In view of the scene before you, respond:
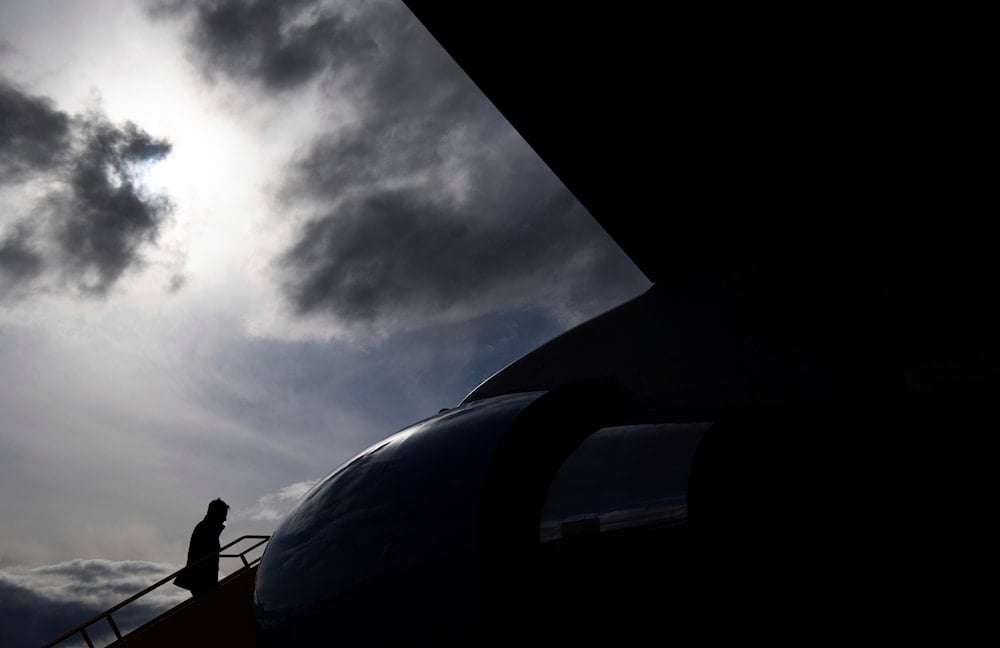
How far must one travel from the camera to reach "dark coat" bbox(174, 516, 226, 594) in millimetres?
8680

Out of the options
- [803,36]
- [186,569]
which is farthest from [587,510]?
[186,569]

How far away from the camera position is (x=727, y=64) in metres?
2.41

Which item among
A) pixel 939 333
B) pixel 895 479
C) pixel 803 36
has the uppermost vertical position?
pixel 803 36

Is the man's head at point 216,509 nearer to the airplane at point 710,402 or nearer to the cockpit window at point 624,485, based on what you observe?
the airplane at point 710,402

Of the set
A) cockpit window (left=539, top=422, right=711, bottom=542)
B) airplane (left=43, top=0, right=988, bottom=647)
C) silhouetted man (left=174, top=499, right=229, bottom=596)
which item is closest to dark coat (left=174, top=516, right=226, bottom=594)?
silhouetted man (left=174, top=499, right=229, bottom=596)

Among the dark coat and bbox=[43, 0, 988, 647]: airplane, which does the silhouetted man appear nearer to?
the dark coat

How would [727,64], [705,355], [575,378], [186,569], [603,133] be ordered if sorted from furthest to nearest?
[186,569] → [575,378] → [705,355] → [603,133] → [727,64]

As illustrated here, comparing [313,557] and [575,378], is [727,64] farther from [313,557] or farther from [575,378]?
[313,557]

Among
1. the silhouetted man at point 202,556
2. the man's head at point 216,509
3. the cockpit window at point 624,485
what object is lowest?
the cockpit window at point 624,485

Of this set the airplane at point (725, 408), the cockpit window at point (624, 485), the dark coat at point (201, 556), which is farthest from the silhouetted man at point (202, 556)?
the cockpit window at point (624, 485)

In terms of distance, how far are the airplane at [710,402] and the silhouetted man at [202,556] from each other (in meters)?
7.15

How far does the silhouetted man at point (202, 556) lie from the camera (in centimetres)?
868

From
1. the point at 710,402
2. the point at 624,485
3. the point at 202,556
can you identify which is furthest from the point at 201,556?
the point at 624,485

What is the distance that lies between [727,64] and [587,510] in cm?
171
